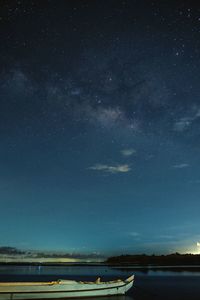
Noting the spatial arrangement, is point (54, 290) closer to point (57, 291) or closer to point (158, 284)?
point (57, 291)

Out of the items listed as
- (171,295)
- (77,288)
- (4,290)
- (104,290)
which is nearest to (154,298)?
(171,295)

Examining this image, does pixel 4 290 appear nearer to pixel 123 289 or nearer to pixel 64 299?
pixel 64 299

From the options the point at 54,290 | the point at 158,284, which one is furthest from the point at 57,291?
the point at 158,284

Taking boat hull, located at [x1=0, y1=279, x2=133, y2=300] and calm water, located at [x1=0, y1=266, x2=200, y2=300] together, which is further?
calm water, located at [x1=0, y1=266, x2=200, y2=300]

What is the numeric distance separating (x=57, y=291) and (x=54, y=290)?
1.52 ft

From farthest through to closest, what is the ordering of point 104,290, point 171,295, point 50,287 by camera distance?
point 171,295
point 104,290
point 50,287

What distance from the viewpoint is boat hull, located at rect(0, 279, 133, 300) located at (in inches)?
1526

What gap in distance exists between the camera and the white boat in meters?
38.8

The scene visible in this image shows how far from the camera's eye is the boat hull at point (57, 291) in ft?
127

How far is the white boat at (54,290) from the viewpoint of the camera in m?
38.8

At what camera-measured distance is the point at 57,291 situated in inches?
1652

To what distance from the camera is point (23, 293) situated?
129ft

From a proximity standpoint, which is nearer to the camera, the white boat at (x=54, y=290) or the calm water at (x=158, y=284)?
the white boat at (x=54, y=290)

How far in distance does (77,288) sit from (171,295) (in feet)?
75.8
